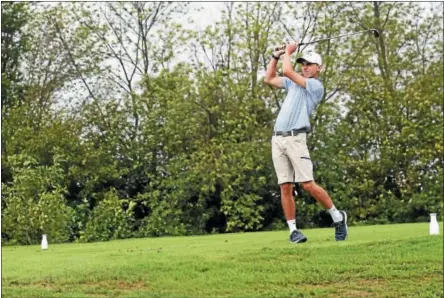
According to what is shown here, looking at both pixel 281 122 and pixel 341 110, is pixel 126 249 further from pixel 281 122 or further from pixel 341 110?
pixel 341 110

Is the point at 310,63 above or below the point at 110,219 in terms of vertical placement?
above

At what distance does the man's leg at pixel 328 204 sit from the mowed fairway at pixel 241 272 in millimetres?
524

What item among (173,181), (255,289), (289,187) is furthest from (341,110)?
(255,289)

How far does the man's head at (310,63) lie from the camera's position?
27.4ft

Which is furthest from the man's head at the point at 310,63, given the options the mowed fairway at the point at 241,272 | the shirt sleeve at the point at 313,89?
the mowed fairway at the point at 241,272

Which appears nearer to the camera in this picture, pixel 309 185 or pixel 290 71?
pixel 290 71

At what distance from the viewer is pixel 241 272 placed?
22.7 feet

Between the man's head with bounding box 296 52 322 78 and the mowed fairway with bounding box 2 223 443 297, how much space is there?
1.80 m

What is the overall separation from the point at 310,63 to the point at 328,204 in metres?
1.48

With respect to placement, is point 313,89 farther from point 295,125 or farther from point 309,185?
point 309,185

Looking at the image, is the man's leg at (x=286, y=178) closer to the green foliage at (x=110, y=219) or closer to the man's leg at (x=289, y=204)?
the man's leg at (x=289, y=204)

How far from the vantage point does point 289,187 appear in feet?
27.8

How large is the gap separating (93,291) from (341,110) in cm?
1773

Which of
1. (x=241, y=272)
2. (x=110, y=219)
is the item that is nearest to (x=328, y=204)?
(x=241, y=272)
